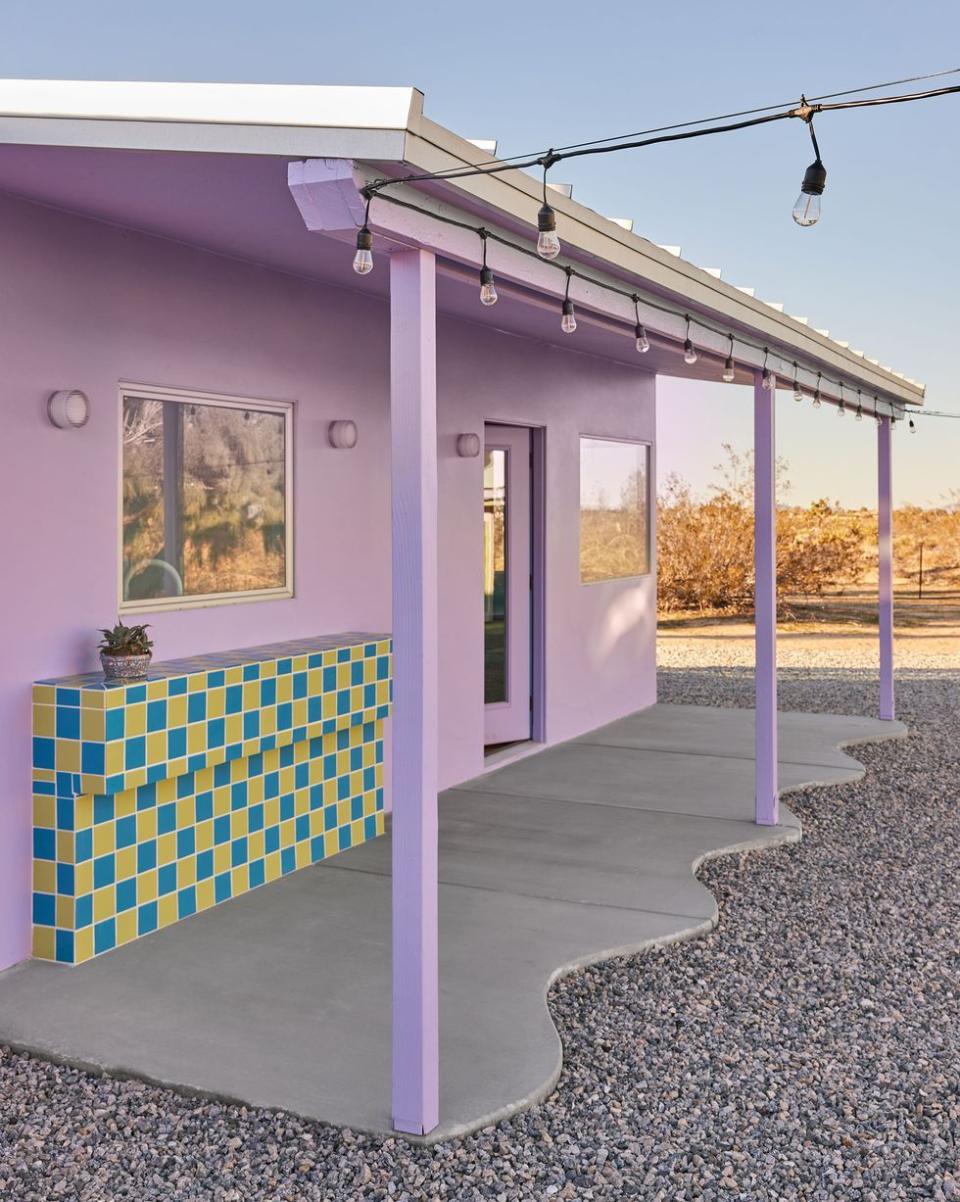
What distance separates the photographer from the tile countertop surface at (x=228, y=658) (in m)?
4.19

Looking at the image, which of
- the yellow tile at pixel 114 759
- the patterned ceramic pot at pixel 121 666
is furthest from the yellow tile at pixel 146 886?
the patterned ceramic pot at pixel 121 666

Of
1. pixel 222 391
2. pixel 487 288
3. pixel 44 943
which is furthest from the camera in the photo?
pixel 222 391

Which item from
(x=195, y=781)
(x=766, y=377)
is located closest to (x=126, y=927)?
(x=195, y=781)

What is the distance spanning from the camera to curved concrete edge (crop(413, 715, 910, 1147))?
10.1 ft

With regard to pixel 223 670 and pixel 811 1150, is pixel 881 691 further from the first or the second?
pixel 811 1150

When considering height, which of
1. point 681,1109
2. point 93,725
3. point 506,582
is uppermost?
point 506,582

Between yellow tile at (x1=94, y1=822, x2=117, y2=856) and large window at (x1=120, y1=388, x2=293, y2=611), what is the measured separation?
2.71 feet

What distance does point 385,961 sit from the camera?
4148mm

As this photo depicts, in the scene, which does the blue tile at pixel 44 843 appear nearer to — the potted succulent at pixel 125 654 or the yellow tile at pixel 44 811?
the yellow tile at pixel 44 811

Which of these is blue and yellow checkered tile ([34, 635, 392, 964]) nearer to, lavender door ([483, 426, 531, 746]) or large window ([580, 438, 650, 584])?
lavender door ([483, 426, 531, 746])

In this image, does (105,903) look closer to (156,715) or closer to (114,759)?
(114,759)

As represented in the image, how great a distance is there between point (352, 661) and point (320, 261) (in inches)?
66.6

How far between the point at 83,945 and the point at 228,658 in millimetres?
1239

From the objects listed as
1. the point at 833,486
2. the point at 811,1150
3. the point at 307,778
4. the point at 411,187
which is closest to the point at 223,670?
the point at 307,778
